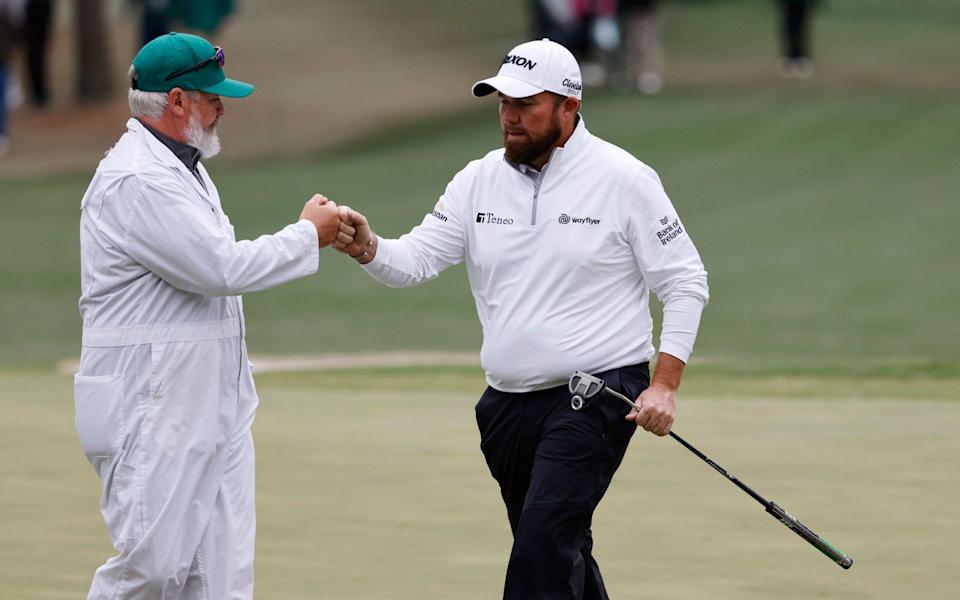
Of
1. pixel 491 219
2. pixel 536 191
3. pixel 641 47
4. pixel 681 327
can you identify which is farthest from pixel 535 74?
pixel 641 47

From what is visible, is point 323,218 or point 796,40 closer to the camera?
point 323,218

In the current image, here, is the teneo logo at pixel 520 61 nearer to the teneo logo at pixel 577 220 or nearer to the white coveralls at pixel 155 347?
the teneo logo at pixel 577 220

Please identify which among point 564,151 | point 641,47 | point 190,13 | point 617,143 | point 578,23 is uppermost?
point 564,151

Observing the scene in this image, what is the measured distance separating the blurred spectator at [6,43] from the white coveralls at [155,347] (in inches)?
841

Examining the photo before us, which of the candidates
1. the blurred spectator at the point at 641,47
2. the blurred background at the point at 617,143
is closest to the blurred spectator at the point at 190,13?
the blurred background at the point at 617,143

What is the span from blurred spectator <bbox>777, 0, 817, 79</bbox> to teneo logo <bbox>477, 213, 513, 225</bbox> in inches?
921

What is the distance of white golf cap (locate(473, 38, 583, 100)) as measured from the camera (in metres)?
6.38

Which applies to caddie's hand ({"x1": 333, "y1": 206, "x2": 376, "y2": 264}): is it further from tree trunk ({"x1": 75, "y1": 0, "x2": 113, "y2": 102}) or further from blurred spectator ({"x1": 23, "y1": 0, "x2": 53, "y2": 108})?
tree trunk ({"x1": 75, "y1": 0, "x2": 113, "y2": 102})

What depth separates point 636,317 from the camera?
21.0 ft

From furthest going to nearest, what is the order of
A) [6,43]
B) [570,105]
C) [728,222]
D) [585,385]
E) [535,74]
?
[6,43], [728,222], [570,105], [535,74], [585,385]

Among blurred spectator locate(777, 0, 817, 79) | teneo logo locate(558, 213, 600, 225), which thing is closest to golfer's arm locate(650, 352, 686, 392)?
teneo logo locate(558, 213, 600, 225)

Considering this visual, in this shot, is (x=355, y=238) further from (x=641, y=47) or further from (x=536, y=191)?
(x=641, y=47)

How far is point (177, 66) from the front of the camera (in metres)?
5.92

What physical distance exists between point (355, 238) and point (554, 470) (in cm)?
113
